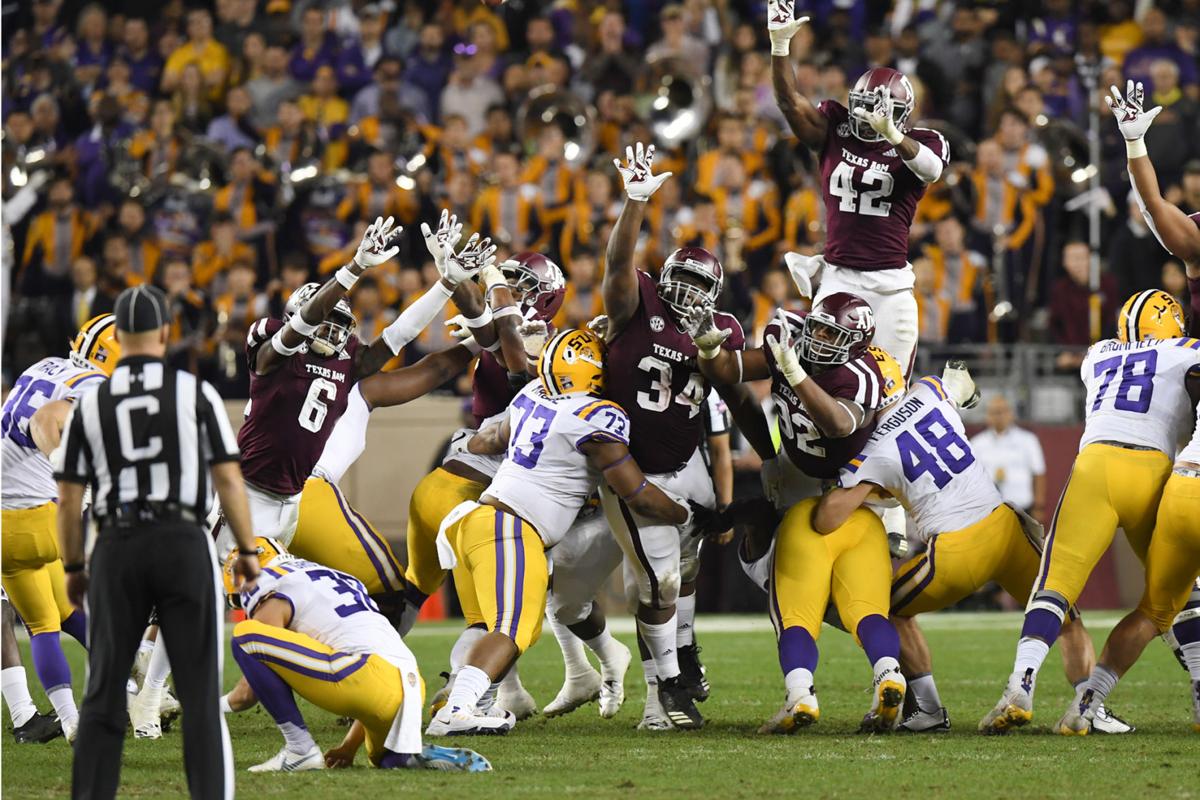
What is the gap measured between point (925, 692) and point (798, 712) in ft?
2.33

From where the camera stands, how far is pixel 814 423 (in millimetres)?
7457

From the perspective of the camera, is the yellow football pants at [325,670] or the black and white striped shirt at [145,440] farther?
the yellow football pants at [325,670]

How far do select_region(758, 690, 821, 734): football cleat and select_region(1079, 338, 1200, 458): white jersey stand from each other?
5.60ft

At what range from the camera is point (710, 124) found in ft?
52.9

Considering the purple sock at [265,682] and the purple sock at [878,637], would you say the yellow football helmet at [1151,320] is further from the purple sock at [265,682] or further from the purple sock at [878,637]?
the purple sock at [265,682]

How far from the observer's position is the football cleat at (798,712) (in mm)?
7016

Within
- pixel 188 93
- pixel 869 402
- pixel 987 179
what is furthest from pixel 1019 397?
pixel 188 93

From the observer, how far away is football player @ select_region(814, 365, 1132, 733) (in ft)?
24.4

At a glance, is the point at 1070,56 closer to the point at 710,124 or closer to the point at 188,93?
the point at 710,124

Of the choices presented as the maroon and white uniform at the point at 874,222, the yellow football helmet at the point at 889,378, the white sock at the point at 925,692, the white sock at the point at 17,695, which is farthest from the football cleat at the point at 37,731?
the maroon and white uniform at the point at 874,222

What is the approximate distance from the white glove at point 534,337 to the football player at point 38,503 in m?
1.96

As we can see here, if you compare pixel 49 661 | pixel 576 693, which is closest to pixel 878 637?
pixel 576 693

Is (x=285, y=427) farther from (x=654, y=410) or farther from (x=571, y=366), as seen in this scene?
(x=654, y=410)

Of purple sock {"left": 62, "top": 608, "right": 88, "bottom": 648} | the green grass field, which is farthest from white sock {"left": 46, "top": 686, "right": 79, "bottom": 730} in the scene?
purple sock {"left": 62, "top": 608, "right": 88, "bottom": 648}
